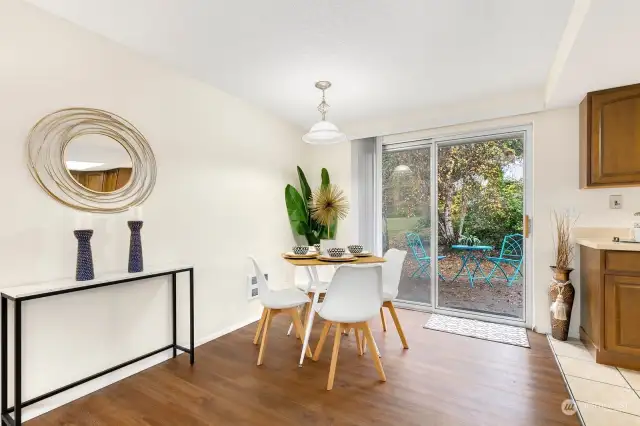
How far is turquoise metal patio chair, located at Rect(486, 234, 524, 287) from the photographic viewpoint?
11.8ft

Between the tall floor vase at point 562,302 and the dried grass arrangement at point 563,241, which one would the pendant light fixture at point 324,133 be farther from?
the tall floor vase at point 562,302

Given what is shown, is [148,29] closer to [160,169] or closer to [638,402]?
[160,169]

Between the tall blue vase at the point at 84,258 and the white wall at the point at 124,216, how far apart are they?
194 mm

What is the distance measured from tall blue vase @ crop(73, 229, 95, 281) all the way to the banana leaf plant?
2383 millimetres

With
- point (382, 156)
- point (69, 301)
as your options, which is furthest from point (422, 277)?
point (69, 301)

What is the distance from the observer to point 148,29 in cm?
224

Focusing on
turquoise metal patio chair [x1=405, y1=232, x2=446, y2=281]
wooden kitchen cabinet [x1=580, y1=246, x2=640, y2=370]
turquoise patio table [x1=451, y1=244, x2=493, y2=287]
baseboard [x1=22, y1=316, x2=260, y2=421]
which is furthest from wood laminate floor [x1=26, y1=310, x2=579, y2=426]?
turquoise metal patio chair [x1=405, y1=232, x2=446, y2=281]

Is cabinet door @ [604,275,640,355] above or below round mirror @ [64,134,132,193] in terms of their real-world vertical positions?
below

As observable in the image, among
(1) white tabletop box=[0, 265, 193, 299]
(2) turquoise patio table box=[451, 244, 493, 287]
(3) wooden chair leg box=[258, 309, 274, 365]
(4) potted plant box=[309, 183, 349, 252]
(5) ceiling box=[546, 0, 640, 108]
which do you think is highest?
(5) ceiling box=[546, 0, 640, 108]

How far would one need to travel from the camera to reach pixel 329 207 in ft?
13.8

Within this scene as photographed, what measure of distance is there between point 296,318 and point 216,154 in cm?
175

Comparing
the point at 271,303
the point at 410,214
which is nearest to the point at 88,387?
the point at 271,303

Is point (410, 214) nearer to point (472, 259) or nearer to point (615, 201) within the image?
point (472, 259)

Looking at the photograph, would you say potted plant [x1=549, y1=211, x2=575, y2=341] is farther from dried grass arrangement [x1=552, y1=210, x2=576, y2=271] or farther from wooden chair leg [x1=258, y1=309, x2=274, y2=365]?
wooden chair leg [x1=258, y1=309, x2=274, y2=365]
